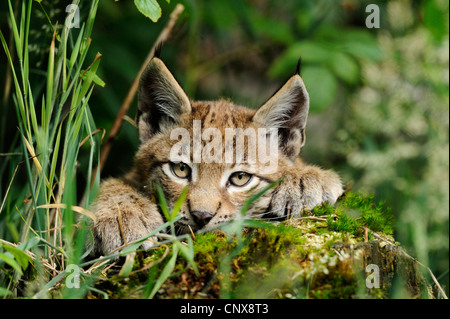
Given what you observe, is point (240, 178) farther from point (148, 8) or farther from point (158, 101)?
point (148, 8)

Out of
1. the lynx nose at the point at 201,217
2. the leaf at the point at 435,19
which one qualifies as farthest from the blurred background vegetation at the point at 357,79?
the lynx nose at the point at 201,217

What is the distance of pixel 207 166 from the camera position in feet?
10.4

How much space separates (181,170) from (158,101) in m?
0.66

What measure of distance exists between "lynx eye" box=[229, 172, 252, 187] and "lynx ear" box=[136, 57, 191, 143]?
0.66m

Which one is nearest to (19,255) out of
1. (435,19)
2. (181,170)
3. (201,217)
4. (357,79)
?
(201,217)

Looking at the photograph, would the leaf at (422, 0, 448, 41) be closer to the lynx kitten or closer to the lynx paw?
the lynx kitten

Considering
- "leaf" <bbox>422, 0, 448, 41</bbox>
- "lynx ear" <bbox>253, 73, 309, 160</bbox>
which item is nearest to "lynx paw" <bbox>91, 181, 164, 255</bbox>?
"lynx ear" <bbox>253, 73, 309, 160</bbox>

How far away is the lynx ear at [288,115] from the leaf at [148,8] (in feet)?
3.19

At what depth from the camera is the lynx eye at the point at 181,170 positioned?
3252 mm

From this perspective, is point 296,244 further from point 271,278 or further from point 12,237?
point 12,237

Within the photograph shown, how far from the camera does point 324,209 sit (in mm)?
3014

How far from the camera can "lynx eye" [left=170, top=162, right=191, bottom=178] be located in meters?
3.25
